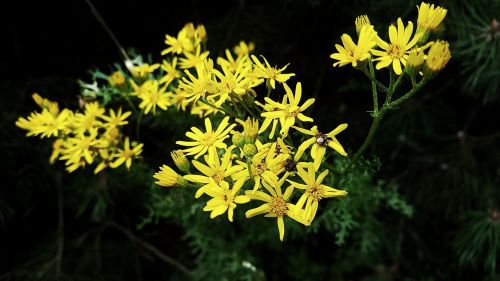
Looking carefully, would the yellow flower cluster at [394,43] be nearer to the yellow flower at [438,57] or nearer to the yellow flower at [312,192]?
the yellow flower at [438,57]

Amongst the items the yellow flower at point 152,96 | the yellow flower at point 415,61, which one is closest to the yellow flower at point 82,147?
the yellow flower at point 152,96

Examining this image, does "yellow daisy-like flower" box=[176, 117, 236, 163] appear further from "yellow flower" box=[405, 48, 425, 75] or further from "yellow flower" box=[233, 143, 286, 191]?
"yellow flower" box=[405, 48, 425, 75]

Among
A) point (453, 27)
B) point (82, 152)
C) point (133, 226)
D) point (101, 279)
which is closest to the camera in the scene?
point (82, 152)

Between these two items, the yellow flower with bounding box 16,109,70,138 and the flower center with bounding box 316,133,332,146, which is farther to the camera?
the yellow flower with bounding box 16,109,70,138

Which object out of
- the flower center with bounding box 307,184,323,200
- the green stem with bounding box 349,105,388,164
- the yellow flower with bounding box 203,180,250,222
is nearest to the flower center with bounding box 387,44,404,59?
the green stem with bounding box 349,105,388,164

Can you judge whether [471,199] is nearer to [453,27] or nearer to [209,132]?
[453,27]

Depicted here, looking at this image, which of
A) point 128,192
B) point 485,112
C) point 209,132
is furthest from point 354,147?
point 209,132
